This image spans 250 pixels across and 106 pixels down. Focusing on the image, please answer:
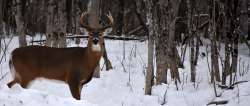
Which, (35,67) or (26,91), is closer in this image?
(26,91)

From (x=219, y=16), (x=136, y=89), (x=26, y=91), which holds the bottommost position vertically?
(x=136, y=89)

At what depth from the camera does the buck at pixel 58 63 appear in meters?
10.4

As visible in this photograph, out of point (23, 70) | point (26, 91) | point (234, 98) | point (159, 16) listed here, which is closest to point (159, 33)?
point (159, 16)

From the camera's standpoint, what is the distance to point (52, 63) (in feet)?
35.2

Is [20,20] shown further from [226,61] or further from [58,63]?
[226,61]

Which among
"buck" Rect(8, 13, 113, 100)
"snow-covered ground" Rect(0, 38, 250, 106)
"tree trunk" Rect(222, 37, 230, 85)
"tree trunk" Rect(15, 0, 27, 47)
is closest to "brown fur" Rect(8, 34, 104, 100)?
"buck" Rect(8, 13, 113, 100)

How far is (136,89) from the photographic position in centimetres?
1095

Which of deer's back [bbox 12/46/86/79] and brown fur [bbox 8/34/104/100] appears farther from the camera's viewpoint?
deer's back [bbox 12/46/86/79]

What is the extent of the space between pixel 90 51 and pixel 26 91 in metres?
3.49

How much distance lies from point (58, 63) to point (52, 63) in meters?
0.13

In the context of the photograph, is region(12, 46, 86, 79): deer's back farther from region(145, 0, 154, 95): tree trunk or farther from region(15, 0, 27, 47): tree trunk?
region(15, 0, 27, 47): tree trunk

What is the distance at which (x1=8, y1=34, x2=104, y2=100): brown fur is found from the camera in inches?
410

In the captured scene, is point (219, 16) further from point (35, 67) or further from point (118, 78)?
point (35, 67)

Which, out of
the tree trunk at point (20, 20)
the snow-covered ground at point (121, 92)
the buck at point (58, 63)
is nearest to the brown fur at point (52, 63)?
the buck at point (58, 63)
